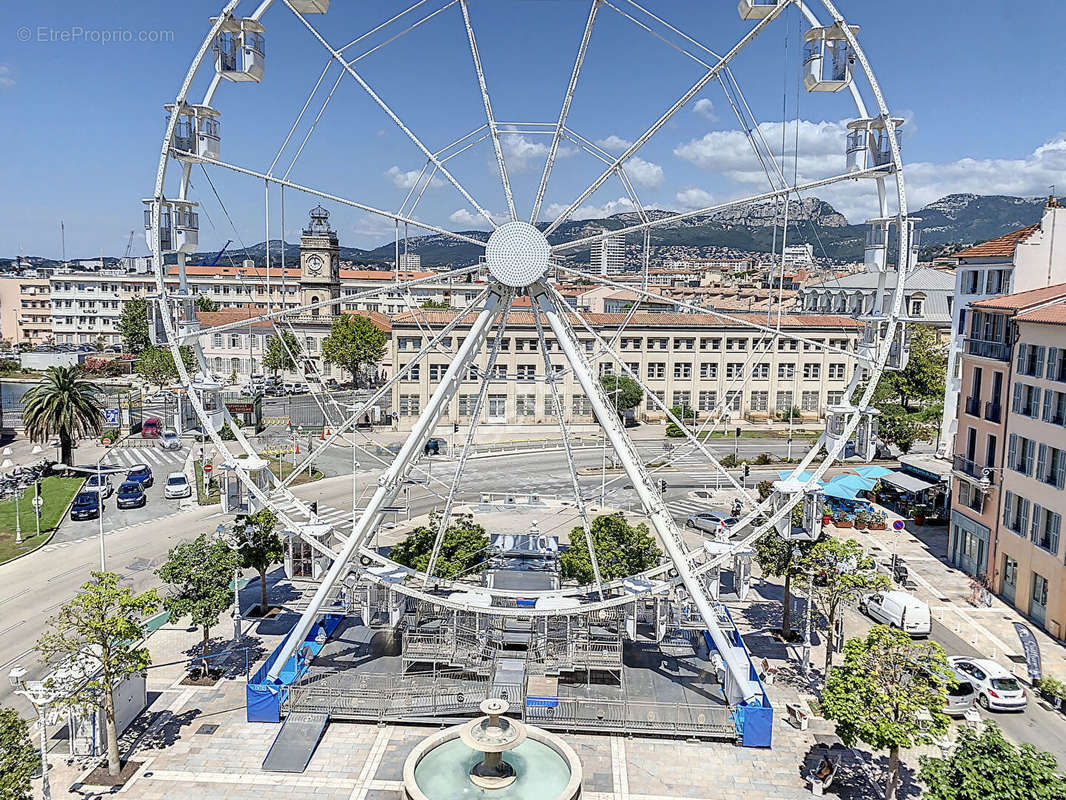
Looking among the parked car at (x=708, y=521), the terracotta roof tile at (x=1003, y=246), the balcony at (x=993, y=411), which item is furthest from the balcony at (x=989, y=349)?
the parked car at (x=708, y=521)

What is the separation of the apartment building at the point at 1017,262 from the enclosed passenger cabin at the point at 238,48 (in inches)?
1463

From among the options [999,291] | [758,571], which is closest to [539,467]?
[758,571]

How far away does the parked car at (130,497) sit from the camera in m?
51.9

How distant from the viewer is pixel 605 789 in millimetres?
23203

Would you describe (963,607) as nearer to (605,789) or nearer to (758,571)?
(758,571)

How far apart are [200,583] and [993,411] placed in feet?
118

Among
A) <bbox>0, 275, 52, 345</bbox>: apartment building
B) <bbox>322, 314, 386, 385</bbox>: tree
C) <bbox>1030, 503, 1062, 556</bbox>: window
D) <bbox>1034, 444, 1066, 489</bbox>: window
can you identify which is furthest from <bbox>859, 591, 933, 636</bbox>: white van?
<bbox>0, 275, 52, 345</bbox>: apartment building

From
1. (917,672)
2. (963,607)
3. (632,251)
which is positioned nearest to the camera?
(917,672)

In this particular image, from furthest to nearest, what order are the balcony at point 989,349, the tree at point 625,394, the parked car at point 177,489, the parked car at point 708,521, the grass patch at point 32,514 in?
1. the tree at point 625,394
2. the parked car at point 177,489
3. the parked car at point 708,521
4. the grass patch at point 32,514
5. the balcony at point 989,349

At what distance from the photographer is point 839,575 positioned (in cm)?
2895

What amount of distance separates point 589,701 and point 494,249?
48.2 feet

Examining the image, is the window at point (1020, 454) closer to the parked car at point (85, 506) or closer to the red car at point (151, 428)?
the parked car at point (85, 506)

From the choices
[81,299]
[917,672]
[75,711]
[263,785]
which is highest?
[81,299]

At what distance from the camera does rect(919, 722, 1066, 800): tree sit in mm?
17531
